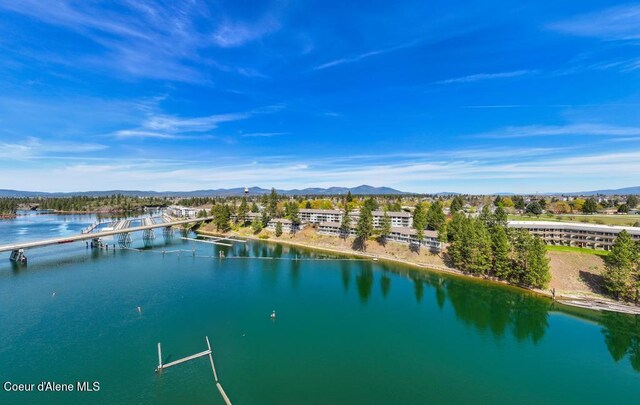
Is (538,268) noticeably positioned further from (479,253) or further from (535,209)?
(535,209)

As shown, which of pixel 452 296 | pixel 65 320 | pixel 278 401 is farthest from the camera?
pixel 452 296

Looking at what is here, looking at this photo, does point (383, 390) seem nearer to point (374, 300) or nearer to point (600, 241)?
point (374, 300)

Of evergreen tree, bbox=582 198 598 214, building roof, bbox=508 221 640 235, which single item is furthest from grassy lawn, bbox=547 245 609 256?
evergreen tree, bbox=582 198 598 214

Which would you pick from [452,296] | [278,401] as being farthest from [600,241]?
[278,401]

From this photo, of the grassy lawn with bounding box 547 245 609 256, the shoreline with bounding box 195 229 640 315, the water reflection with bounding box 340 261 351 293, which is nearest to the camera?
the shoreline with bounding box 195 229 640 315

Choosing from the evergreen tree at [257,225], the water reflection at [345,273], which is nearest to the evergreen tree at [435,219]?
the water reflection at [345,273]

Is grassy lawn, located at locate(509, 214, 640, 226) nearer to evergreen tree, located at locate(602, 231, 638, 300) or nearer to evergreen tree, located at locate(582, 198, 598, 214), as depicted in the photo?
evergreen tree, located at locate(582, 198, 598, 214)
